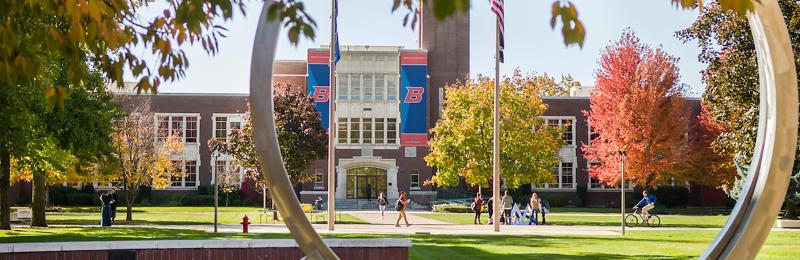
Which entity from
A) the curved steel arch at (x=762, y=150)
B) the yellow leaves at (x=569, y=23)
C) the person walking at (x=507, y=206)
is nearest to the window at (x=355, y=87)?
the person walking at (x=507, y=206)

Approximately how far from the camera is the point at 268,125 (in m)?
7.81

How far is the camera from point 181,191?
61.3 metres

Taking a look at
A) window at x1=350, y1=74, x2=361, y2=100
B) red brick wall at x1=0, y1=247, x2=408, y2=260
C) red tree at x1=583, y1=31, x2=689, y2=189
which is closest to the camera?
red brick wall at x1=0, y1=247, x2=408, y2=260

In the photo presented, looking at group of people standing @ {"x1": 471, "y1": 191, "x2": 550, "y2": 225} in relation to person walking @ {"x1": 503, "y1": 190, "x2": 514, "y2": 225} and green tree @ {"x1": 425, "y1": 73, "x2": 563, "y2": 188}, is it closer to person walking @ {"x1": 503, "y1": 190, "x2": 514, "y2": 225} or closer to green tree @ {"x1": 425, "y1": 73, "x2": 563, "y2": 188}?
person walking @ {"x1": 503, "y1": 190, "x2": 514, "y2": 225}

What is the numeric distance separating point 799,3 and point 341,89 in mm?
31872

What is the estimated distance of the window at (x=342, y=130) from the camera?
2336 inches

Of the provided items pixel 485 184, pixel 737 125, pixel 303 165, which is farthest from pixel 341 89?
pixel 737 125

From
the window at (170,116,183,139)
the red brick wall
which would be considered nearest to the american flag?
the red brick wall

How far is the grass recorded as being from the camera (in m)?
19.2

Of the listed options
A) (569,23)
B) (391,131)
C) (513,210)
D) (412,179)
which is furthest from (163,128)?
(569,23)

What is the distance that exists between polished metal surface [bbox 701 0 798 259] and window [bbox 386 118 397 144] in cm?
5088

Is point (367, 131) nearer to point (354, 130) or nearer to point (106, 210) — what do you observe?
point (354, 130)

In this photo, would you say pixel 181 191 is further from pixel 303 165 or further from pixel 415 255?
pixel 415 255

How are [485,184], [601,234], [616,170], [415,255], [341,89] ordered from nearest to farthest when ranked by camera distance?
[415,255], [601,234], [485,184], [616,170], [341,89]
